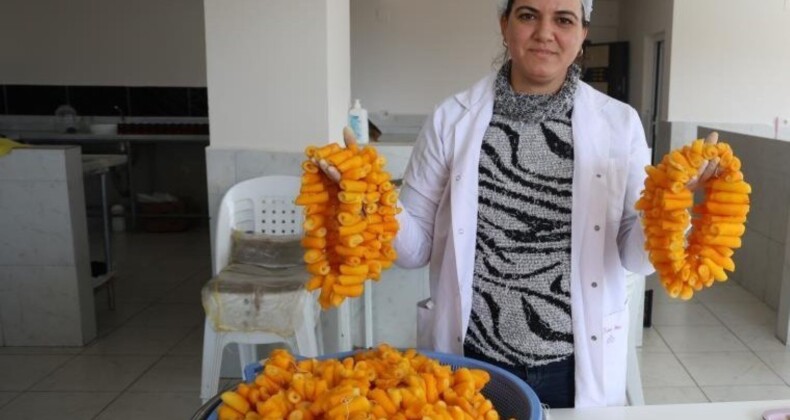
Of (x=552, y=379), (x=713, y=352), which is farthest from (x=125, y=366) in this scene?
(x=713, y=352)

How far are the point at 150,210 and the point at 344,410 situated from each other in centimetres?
593

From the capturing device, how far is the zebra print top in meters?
1.30

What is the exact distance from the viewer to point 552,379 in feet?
4.38

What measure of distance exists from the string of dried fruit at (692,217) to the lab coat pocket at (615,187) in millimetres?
168

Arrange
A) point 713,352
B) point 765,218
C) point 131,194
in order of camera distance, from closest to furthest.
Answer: point 713,352 < point 765,218 < point 131,194

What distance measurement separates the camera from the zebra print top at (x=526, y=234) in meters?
1.30

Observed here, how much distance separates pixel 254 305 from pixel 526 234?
54.0 inches

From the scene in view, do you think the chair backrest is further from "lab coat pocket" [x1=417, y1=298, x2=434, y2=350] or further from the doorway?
the doorway

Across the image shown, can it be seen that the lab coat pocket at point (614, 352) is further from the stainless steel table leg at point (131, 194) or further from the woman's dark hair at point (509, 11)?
the stainless steel table leg at point (131, 194)

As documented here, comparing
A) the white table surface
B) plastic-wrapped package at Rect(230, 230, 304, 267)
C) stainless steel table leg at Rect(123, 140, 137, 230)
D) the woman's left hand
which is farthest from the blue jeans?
stainless steel table leg at Rect(123, 140, 137, 230)

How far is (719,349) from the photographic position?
139 inches

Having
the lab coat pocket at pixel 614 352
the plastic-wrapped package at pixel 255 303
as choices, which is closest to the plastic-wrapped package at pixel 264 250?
the plastic-wrapped package at pixel 255 303

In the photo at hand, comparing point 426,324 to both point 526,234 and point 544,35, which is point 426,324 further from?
point 544,35

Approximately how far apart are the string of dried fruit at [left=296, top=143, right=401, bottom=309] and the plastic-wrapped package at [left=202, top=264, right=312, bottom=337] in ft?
4.22
